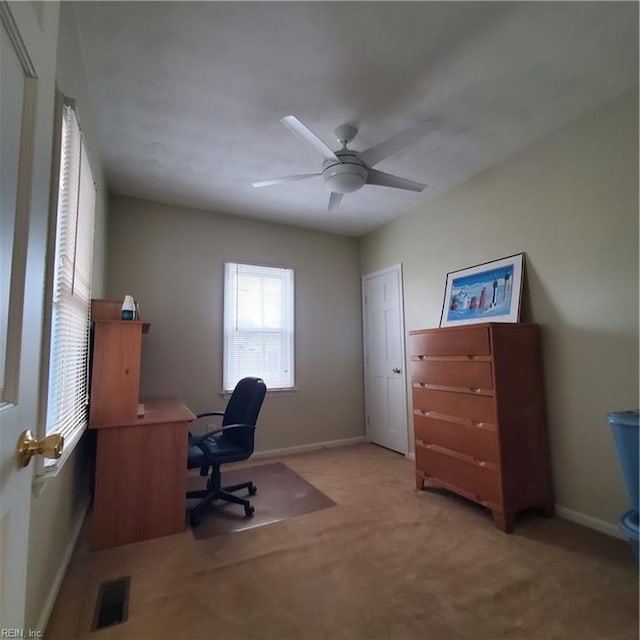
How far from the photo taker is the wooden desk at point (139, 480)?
2215 mm

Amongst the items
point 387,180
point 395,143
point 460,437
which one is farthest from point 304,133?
point 460,437

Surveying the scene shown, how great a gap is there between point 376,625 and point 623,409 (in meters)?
1.95

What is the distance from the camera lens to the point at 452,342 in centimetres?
273

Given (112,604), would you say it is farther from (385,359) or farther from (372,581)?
(385,359)

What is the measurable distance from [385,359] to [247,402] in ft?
6.87

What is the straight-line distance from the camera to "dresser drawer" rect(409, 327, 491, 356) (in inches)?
98.4

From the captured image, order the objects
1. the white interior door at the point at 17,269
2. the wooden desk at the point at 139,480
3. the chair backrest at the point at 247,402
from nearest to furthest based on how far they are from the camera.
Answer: the white interior door at the point at 17,269 → the wooden desk at the point at 139,480 → the chair backrest at the point at 247,402

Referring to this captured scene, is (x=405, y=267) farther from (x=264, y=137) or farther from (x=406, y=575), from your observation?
(x=406, y=575)

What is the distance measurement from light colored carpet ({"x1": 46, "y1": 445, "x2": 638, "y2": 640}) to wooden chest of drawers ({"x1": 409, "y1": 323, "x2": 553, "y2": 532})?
22 cm

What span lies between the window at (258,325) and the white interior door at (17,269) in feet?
10.6

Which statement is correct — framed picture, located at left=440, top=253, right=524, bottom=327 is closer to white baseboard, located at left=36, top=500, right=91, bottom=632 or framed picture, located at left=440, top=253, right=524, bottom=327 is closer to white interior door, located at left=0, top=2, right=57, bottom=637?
white interior door, located at left=0, top=2, right=57, bottom=637

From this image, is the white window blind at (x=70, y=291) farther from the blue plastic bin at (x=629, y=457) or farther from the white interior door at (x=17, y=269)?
the blue plastic bin at (x=629, y=457)

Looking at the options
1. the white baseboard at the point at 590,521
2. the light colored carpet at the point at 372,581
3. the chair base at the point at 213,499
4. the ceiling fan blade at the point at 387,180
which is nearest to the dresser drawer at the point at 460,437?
the light colored carpet at the point at 372,581

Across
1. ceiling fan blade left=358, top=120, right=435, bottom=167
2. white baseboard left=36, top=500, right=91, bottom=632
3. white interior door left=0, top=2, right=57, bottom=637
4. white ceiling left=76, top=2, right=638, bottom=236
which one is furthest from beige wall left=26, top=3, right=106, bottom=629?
ceiling fan blade left=358, top=120, right=435, bottom=167
